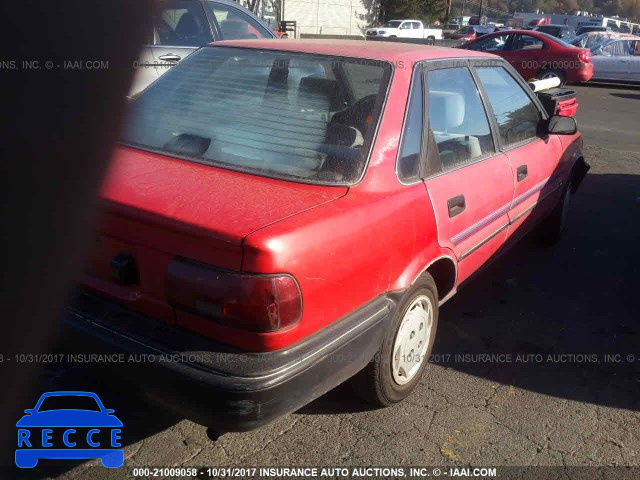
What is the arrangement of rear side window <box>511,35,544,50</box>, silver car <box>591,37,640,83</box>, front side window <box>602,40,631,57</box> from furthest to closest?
1. front side window <box>602,40,631,57</box>
2. silver car <box>591,37,640,83</box>
3. rear side window <box>511,35,544,50</box>

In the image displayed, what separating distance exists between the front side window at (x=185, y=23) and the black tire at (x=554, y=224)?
161 inches

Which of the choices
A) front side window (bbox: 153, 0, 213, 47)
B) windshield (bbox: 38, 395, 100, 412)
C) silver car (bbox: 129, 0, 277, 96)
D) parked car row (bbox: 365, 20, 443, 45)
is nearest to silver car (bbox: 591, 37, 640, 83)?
silver car (bbox: 129, 0, 277, 96)

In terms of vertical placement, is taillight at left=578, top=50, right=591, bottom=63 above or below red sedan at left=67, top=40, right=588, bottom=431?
below

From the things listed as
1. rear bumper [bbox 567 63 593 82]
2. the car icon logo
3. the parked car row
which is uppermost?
the parked car row

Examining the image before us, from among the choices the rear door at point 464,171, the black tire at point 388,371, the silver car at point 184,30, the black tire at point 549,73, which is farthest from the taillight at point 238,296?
the black tire at point 549,73

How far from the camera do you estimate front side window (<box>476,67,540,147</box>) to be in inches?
153

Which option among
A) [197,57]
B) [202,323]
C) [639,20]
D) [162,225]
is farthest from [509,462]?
[639,20]

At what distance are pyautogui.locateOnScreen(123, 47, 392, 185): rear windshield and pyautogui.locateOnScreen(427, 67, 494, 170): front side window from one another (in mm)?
379

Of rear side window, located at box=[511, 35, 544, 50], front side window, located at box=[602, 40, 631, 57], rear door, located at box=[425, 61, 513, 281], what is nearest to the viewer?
rear door, located at box=[425, 61, 513, 281]

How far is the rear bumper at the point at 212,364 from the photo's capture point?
2.19 meters

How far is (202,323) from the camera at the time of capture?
90.2 inches

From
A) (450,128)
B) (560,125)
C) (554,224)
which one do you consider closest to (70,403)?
(450,128)

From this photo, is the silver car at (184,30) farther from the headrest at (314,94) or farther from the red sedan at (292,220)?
the headrest at (314,94)

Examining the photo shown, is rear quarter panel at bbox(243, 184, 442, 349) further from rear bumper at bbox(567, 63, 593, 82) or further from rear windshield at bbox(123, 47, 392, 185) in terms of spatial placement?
rear bumper at bbox(567, 63, 593, 82)
